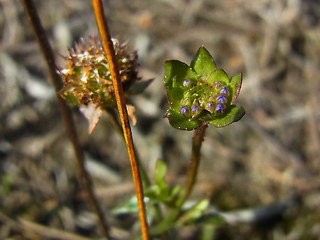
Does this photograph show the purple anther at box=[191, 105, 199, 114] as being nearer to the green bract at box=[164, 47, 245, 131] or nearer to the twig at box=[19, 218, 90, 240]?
the green bract at box=[164, 47, 245, 131]

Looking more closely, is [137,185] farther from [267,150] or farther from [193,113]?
[267,150]

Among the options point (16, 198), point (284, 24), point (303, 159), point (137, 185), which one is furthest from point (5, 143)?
point (284, 24)

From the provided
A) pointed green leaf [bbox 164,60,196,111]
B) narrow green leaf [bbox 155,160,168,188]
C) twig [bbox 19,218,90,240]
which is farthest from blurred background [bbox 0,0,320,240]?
pointed green leaf [bbox 164,60,196,111]

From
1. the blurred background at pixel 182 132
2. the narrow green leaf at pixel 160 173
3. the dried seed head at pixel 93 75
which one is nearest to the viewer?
the dried seed head at pixel 93 75

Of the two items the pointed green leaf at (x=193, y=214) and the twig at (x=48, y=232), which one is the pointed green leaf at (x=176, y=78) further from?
the twig at (x=48, y=232)

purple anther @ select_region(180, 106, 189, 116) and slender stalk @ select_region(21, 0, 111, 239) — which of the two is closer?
purple anther @ select_region(180, 106, 189, 116)

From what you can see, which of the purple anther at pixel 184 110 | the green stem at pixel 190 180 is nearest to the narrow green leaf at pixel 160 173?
the green stem at pixel 190 180
